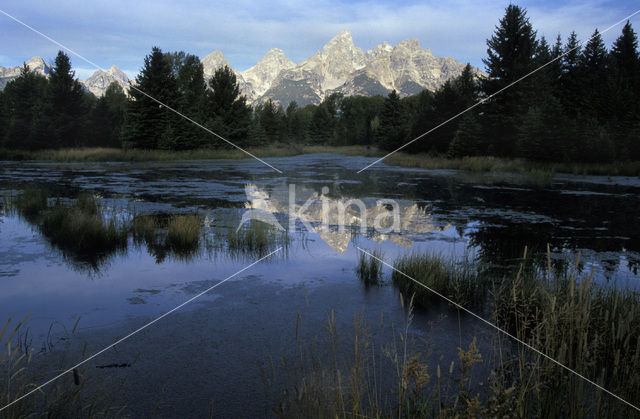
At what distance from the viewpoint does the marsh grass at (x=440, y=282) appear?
5258 millimetres

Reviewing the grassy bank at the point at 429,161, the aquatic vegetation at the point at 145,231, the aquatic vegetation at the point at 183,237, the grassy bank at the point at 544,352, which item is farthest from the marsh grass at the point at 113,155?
the grassy bank at the point at 544,352

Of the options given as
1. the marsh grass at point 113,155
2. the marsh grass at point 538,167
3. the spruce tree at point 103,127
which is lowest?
the marsh grass at point 538,167

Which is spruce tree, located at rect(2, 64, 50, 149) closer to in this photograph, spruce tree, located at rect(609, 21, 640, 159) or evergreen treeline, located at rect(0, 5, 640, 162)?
evergreen treeline, located at rect(0, 5, 640, 162)

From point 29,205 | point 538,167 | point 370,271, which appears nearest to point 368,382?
point 370,271

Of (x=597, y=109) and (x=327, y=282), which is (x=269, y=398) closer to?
(x=327, y=282)

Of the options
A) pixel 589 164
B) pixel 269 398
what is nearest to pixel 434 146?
pixel 589 164

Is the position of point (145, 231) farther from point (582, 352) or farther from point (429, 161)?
point (429, 161)

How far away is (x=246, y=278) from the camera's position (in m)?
6.10

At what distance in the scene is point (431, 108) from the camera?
135ft

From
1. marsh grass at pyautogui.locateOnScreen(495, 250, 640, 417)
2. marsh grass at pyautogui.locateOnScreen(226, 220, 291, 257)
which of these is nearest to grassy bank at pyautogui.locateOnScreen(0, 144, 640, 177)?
marsh grass at pyautogui.locateOnScreen(226, 220, 291, 257)

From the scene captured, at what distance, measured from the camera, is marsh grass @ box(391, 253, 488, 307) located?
5.26 m

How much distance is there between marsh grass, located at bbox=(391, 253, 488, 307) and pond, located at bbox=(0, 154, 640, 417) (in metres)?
0.25

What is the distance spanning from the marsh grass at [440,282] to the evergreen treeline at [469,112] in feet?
74.6

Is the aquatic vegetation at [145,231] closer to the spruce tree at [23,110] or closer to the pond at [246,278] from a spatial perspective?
the pond at [246,278]
